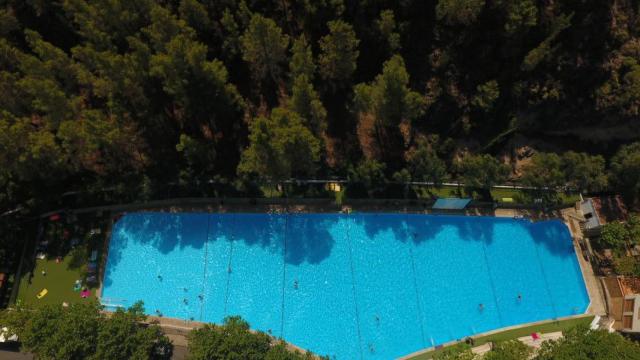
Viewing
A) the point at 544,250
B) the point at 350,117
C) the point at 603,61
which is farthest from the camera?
the point at 350,117

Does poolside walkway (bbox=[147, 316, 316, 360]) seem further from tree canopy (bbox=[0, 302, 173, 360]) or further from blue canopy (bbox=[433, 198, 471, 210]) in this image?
blue canopy (bbox=[433, 198, 471, 210])

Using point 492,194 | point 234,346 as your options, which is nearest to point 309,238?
point 234,346

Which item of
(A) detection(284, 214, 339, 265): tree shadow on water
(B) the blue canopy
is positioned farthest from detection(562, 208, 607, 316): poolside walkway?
(A) detection(284, 214, 339, 265): tree shadow on water

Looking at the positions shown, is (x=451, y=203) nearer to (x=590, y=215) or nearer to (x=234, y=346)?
(x=590, y=215)

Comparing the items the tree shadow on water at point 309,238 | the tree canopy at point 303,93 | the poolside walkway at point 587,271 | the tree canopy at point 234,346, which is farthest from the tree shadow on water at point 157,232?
the poolside walkway at point 587,271

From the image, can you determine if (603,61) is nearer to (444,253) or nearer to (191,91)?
(444,253)

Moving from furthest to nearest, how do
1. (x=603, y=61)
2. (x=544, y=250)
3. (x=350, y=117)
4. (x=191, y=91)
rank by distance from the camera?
(x=350, y=117), (x=544, y=250), (x=603, y=61), (x=191, y=91)

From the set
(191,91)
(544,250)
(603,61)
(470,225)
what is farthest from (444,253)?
(191,91)
